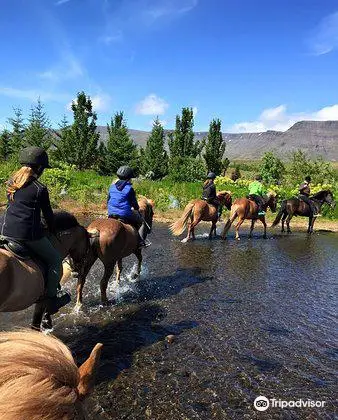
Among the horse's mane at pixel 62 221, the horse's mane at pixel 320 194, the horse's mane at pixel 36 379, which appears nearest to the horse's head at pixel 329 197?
the horse's mane at pixel 320 194

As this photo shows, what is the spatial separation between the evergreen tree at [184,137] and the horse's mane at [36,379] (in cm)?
4255

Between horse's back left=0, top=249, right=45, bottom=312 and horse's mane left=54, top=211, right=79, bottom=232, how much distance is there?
112cm

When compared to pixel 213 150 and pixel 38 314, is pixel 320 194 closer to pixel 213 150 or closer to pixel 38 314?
pixel 38 314

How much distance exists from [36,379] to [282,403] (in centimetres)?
419

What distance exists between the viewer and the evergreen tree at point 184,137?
4331cm

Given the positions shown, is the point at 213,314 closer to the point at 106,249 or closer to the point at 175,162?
the point at 106,249

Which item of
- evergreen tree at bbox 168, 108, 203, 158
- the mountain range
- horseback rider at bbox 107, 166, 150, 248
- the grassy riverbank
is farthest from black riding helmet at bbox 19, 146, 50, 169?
the mountain range

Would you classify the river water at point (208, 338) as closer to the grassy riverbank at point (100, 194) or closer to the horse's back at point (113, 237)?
the horse's back at point (113, 237)

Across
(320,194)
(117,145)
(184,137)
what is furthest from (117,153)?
(320,194)

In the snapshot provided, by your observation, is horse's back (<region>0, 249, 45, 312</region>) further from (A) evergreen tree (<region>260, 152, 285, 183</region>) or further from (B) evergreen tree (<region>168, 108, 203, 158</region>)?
(B) evergreen tree (<region>168, 108, 203, 158</region>)

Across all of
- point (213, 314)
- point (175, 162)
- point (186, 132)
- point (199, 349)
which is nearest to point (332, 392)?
point (199, 349)

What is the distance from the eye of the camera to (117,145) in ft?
139

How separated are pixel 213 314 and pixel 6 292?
3929 millimetres

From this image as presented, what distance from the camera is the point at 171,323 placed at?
260 inches
